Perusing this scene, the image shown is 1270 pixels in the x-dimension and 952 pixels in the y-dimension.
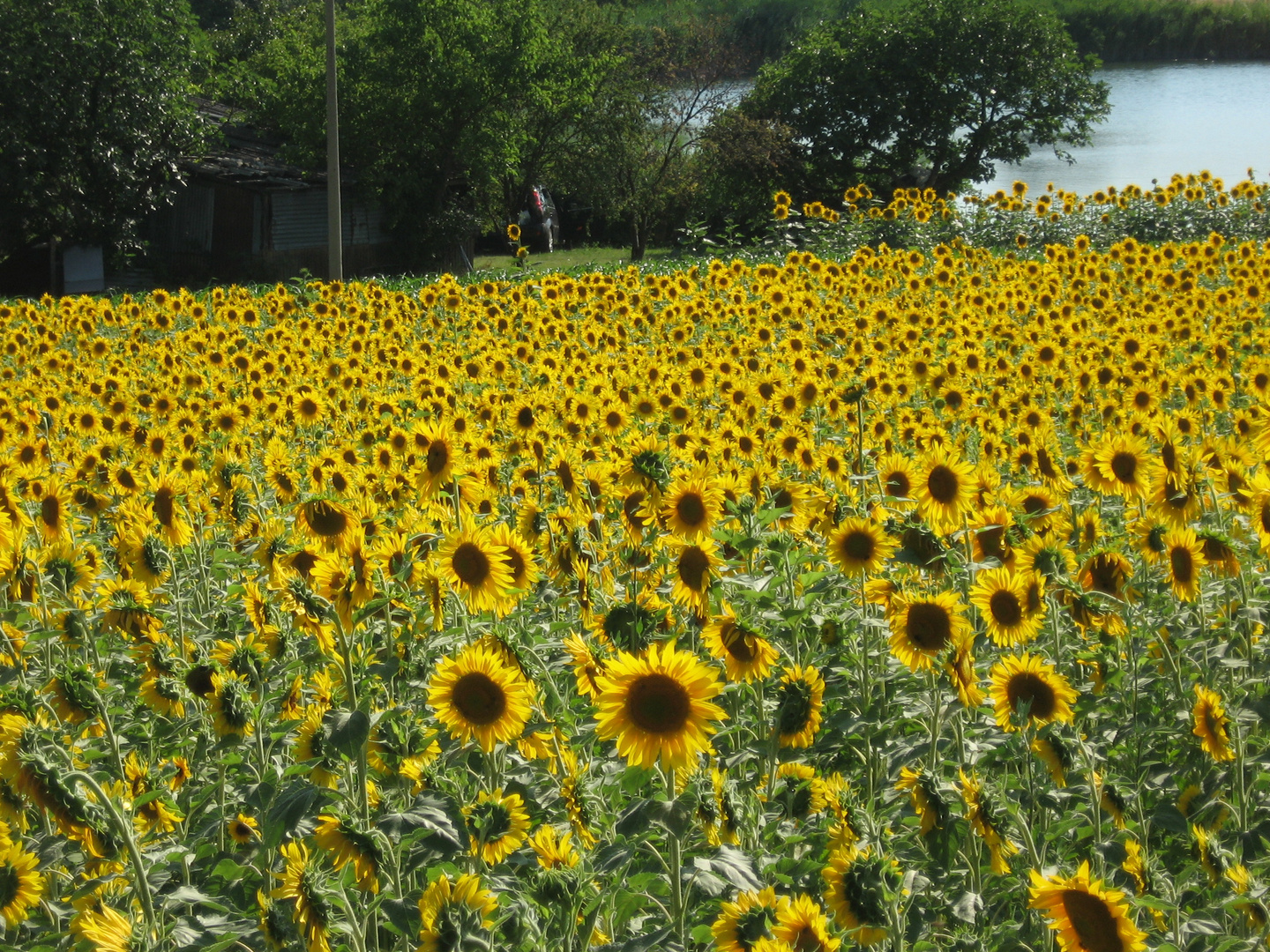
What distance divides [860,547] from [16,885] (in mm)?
2160

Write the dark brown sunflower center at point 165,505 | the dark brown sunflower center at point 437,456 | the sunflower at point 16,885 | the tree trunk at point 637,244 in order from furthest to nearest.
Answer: the tree trunk at point 637,244 → the dark brown sunflower center at point 165,505 → the dark brown sunflower center at point 437,456 → the sunflower at point 16,885

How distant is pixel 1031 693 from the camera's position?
9.07ft

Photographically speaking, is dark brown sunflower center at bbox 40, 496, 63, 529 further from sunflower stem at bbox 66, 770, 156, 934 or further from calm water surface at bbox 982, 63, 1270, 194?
calm water surface at bbox 982, 63, 1270, 194

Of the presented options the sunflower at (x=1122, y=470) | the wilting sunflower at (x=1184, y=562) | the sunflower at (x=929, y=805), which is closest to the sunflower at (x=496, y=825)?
the sunflower at (x=929, y=805)

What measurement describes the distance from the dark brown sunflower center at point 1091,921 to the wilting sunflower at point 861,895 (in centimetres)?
29

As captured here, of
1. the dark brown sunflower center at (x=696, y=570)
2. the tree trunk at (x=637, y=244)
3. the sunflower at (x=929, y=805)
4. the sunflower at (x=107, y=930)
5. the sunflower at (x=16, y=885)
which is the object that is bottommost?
the sunflower at (x=16, y=885)

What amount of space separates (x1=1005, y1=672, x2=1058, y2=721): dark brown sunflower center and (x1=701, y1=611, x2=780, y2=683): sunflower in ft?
1.85

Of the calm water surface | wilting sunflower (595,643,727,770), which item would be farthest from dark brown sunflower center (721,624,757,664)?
the calm water surface

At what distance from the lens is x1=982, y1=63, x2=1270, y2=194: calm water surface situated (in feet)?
68.4

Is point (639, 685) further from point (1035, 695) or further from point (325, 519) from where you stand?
point (325, 519)

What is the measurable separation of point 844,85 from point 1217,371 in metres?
27.0

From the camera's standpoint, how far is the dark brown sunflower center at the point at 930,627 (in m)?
2.78

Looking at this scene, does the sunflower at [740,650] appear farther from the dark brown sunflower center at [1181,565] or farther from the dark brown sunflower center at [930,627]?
the dark brown sunflower center at [1181,565]

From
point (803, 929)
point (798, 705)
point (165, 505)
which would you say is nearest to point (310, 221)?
point (165, 505)
